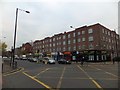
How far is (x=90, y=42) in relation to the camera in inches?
2746

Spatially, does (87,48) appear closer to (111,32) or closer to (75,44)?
(75,44)

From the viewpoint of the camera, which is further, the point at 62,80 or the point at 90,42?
the point at 90,42

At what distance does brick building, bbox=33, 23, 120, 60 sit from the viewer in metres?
66.8

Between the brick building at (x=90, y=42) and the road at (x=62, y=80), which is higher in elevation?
the brick building at (x=90, y=42)

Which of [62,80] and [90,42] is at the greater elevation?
[90,42]

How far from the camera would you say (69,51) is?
8106cm

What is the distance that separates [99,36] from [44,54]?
1644 inches

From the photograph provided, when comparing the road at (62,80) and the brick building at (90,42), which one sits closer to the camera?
the road at (62,80)

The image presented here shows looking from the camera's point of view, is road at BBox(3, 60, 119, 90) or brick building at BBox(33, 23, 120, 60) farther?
brick building at BBox(33, 23, 120, 60)

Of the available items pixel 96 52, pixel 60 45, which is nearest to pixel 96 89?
pixel 96 52

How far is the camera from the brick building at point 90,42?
6681 cm

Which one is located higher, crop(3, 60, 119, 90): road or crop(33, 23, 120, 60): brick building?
crop(33, 23, 120, 60): brick building

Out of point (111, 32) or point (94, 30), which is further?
point (111, 32)


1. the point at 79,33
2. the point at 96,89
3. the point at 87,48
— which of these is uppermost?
the point at 79,33
